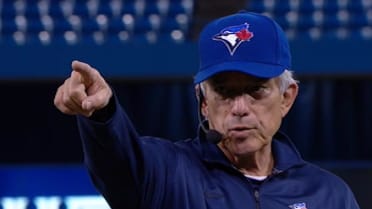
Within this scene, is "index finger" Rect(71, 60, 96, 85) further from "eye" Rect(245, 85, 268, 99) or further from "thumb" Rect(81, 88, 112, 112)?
"eye" Rect(245, 85, 268, 99)

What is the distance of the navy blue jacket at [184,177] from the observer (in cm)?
169

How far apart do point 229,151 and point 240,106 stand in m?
0.10

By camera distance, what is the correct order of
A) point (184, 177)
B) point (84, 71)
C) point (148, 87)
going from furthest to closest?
point (148, 87) → point (184, 177) → point (84, 71)

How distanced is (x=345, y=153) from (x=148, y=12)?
1.58 meters

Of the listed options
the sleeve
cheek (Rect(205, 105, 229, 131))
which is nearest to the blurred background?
cheek (Rect(205, 105, 229, 131))

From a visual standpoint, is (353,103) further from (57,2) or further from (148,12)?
(57,2)

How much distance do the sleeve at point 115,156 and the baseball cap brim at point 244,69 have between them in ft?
0.71

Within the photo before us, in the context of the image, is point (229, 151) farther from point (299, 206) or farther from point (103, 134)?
point (103, 134)

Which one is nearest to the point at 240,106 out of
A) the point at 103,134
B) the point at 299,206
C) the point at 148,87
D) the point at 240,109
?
the point at 240,109

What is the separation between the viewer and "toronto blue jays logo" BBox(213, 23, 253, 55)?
189 centimetres

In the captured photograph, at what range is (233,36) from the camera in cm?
189

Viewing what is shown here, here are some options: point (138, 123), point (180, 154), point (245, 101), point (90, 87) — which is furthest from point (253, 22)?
point (138, 123)

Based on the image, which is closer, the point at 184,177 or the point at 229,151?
the point at 184,177

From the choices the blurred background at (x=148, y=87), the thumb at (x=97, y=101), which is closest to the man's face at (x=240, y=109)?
the thumb at (x=97, y=101)
